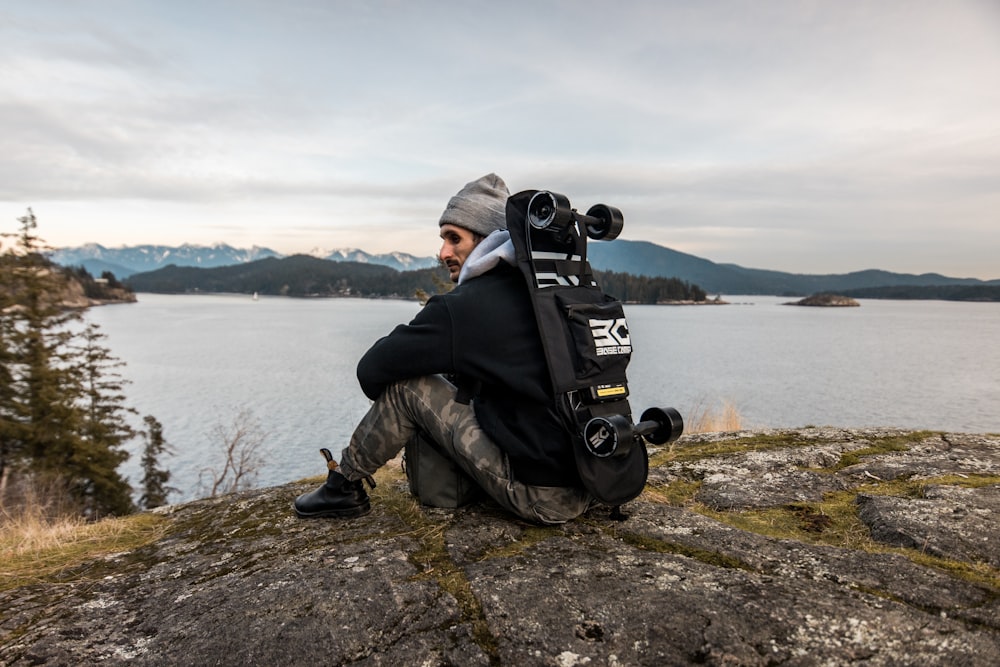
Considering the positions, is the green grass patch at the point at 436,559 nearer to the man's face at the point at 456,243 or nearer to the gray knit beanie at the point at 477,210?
the man's face at the point at 456,243

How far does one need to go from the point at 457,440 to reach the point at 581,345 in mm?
875

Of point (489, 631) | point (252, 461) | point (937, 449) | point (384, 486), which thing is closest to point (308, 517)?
point (384, 486)

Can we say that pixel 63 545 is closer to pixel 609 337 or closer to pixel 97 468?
pixel 609 337

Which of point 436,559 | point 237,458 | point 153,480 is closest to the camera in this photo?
point 436,559

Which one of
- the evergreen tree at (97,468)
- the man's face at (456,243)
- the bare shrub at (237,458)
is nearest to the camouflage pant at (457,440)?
the man's face at (456,243)

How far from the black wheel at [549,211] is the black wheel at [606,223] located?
27 centimetres

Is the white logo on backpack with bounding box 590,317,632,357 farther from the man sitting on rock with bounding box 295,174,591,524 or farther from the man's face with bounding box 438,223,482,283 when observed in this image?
the man's face with bounding box 438,223,482,283

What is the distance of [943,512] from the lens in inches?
122

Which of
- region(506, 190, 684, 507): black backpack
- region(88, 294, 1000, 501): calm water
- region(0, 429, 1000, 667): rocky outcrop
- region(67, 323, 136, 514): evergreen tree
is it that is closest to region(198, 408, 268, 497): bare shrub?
region(88, 294, 1000, 501): calm water

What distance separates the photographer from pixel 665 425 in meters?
2.91

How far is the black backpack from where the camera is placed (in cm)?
271

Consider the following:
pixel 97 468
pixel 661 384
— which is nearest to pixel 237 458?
pixel 97 468

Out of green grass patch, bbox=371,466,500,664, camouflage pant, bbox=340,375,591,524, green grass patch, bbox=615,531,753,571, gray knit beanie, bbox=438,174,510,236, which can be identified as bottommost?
green grass patch, bbox=371,466,500,664

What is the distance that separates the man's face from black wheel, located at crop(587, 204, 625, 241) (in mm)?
856
